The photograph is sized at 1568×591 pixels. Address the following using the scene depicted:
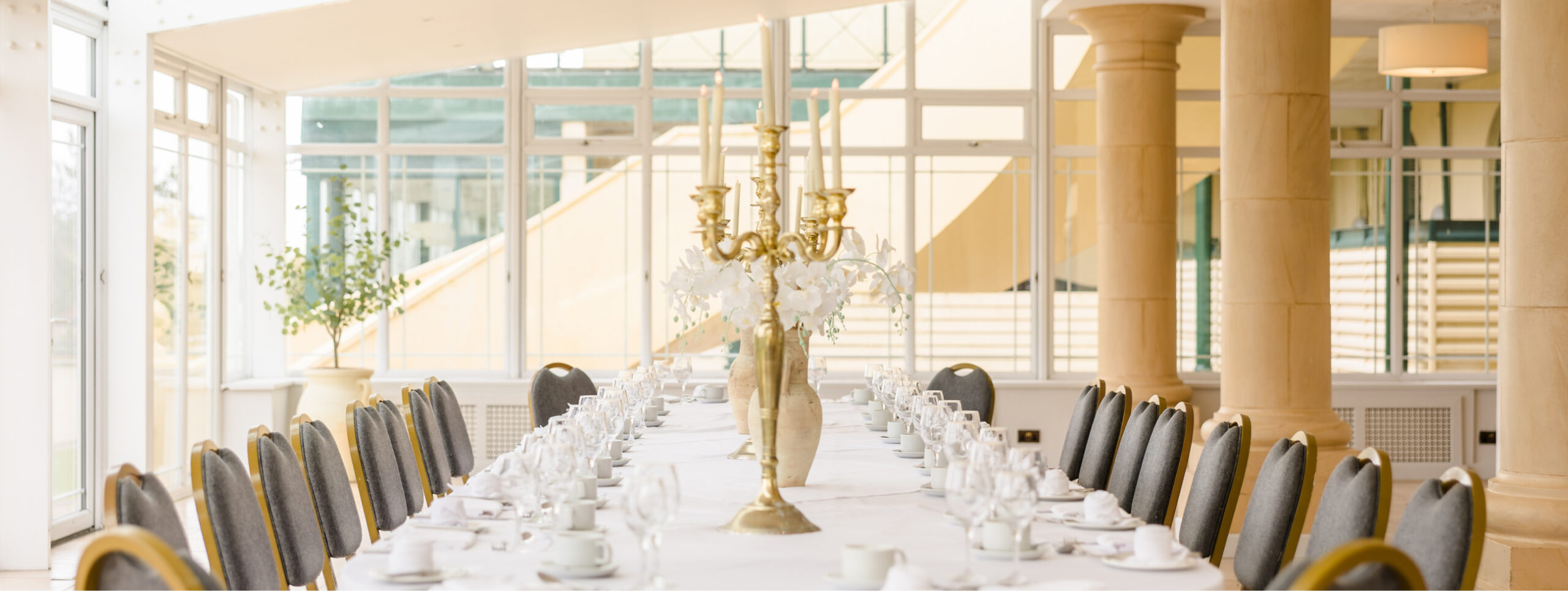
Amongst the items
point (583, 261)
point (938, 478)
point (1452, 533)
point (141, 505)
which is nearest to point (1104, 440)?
point (938, 478)

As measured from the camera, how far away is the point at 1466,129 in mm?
8648

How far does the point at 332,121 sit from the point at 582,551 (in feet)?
23.1

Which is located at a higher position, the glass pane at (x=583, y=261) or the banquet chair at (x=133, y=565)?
the glass pane at (x=583, y=261)

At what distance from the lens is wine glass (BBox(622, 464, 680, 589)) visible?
2080 mm

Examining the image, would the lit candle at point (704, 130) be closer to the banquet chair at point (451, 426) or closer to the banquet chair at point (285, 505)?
the banquet chair at point (285, 505)

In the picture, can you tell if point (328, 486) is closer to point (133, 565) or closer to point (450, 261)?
→ point (133, 565)

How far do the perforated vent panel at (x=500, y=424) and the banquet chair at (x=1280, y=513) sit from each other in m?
6.16

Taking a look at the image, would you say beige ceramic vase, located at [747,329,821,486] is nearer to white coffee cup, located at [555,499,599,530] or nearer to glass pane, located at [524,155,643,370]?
white coffee cup, located at [555,499,599,530]

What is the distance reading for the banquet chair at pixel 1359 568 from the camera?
1.85 m

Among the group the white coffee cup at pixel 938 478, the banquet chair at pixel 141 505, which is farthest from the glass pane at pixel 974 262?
the banquet chair at pixel 141 505

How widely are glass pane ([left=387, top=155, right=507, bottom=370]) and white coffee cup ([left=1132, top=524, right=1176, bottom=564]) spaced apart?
22.0 feet

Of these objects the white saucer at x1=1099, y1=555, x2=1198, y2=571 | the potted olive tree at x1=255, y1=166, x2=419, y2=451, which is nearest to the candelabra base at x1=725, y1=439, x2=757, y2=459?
the white saucer at x1=1099, y1=555, x2=1198, y2=571

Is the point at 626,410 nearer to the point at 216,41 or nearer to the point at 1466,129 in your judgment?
the point at 216,41

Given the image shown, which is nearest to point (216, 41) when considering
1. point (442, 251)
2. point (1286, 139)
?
point (442, 251)
